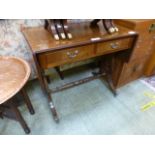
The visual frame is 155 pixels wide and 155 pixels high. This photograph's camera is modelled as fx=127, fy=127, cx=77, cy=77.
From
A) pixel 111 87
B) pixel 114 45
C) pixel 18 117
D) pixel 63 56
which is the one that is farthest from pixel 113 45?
pixel 18 117

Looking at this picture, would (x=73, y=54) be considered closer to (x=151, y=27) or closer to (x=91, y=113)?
(x=91, y=113)

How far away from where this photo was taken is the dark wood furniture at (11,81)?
0.88 meters

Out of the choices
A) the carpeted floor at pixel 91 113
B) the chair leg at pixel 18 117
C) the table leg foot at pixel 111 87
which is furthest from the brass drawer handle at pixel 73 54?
the table leg foot at pixel 111 87

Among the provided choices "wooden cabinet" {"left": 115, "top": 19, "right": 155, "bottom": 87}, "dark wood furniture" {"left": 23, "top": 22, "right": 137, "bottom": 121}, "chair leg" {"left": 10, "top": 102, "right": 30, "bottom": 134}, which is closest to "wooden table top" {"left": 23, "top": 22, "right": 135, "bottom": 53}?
"dark wood furniture" {"left": 23, "top": 22, "right": 137, "bottom": 121}

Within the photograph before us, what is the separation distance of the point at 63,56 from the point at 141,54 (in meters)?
1.10

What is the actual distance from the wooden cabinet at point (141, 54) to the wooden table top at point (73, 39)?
0.14 meters

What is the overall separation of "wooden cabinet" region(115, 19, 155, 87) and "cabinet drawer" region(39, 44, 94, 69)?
604 millimetres

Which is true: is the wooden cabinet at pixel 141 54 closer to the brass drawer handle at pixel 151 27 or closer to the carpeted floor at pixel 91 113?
the brass drawer handle at pixel 151 27

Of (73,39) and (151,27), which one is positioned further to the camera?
(151,27)

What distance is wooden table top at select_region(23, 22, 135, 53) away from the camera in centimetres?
92

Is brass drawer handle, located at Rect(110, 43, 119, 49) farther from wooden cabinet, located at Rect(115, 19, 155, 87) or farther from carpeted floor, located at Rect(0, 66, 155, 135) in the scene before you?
carpeted floor, located at Rect(0, 66, 155, 135)

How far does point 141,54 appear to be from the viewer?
62.6 inches
